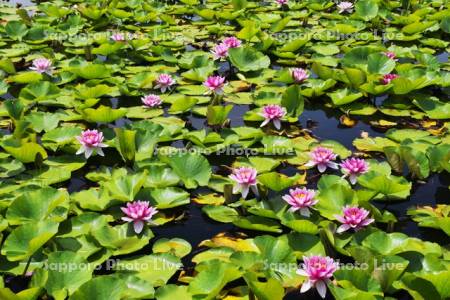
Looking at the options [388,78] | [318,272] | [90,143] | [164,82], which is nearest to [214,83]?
[164,82]

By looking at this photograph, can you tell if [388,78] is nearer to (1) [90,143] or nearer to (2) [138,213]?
(1) [90,143]

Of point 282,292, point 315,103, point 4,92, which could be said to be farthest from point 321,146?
point 4,92

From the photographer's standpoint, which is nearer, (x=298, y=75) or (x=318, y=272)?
(x=318, y=272)

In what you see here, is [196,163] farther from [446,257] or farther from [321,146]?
[446,257]

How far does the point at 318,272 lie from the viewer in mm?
2420

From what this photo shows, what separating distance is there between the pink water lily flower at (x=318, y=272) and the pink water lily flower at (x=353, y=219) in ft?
1.27

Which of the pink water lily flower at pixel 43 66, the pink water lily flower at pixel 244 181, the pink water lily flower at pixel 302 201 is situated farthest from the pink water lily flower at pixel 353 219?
the pink water lily flower at pixel 43 66

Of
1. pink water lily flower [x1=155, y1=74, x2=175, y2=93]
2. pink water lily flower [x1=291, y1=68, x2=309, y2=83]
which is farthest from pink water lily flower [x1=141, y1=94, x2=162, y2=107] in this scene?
pink water lily flower [x1=291, y1=68, x2=309, y2=83]

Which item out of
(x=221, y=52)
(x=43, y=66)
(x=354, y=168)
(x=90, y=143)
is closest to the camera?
(x=354, y=168)

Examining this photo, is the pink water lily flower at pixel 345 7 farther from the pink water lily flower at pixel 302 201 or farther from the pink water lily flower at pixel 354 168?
the pink water lily flower at pixel 302 201

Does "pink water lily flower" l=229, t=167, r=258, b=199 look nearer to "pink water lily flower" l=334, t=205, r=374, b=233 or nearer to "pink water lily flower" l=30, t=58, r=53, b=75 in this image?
"pink water lily flower" l=334, t=205, r=374, b=233

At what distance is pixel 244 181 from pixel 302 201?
359mm

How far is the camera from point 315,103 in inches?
182

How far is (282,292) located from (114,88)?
2916mm
